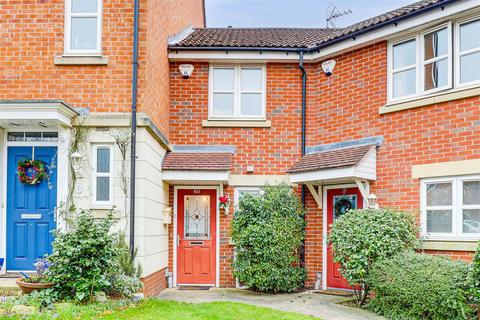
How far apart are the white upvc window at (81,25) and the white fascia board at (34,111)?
1424 millimetres

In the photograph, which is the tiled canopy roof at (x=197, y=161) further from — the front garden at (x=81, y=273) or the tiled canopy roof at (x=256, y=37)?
the front garden at (x=81, y=273)

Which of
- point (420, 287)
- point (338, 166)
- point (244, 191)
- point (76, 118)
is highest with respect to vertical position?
point (76, 118)

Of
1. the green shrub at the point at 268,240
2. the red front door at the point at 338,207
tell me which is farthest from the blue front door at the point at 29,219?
the red front door at the point at 338,207

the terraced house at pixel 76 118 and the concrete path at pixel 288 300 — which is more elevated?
the terraced house at pixel 76 118

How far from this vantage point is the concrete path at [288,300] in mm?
9438

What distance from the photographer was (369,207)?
34.4 feet

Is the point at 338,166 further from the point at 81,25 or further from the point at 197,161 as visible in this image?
the point at 81,25

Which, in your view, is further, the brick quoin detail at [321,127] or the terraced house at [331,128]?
the brick quoin detail at [321,127]

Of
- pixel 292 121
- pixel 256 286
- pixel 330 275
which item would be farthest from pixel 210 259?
pixel 292 121

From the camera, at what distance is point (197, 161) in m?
12.1

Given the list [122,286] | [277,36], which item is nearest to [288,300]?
[122,286]

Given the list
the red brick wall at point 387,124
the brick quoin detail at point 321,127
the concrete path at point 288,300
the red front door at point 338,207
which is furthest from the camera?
the red front door at point 338,207

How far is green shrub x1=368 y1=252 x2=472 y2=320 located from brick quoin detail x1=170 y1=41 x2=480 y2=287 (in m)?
1.63

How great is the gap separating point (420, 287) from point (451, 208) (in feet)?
6.53
